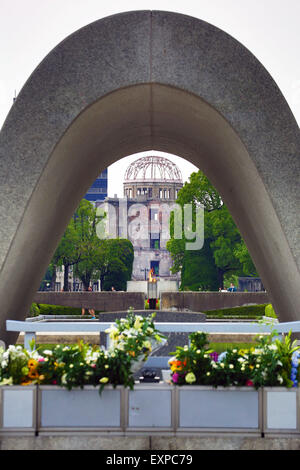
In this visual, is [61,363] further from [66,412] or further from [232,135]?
[232,135]

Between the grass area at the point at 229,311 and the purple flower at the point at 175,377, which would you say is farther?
the grass area at the point at 229,311

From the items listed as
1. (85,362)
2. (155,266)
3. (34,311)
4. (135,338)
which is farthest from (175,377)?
(155,266)

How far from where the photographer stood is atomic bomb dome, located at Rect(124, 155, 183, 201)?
391ft

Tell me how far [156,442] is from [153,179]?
11689cm

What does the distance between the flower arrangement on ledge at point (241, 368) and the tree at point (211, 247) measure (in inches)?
1437

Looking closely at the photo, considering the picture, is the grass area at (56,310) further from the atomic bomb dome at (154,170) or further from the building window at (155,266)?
the building window at (155,266)

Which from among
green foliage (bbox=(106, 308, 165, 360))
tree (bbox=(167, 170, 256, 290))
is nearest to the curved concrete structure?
green foliage (bbox=(106, 308, 165, 360))

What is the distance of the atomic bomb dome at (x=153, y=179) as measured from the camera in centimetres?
11925

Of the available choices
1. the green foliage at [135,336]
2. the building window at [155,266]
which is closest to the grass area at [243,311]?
the green foliage at [135,336]

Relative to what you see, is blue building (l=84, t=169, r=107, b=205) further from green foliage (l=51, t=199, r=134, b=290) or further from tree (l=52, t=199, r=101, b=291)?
tree (l=52, t=199, r=101, b=291)

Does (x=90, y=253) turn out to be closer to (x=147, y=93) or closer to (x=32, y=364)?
(x=147, y=93)

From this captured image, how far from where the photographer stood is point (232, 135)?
10.6m

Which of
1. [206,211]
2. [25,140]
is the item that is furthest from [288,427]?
[206,211]

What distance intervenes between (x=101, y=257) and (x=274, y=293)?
133 feet
